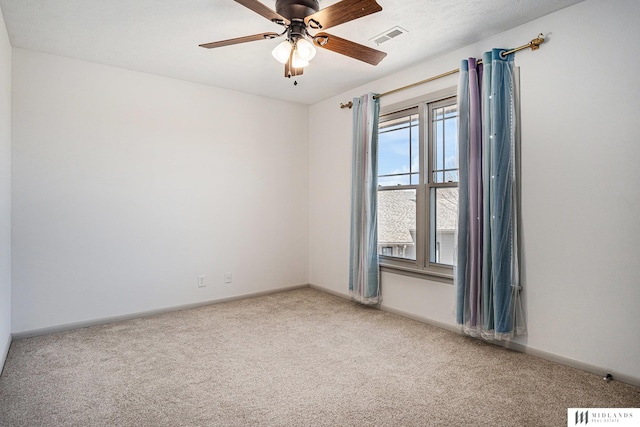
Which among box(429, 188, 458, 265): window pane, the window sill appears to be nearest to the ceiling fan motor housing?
box(429, 188, 458, 265): window pane

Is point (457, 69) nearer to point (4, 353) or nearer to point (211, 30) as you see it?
point (211, 30)

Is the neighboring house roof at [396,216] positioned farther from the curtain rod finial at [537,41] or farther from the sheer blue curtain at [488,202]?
the curtain rod finial at [537,41]

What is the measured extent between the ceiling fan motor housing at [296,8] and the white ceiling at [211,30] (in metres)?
0.27

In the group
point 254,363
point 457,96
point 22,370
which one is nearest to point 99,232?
point 22,370

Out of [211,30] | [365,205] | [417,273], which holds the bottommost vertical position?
[417,273]

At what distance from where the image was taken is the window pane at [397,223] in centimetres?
387

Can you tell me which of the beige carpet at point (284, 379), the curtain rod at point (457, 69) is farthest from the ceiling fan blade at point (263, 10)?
the beige carpet at point (284, 379)

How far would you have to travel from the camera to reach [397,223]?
4043mm

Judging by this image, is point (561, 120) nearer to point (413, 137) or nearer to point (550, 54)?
point (550, 54)

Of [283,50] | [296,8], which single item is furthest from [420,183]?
[296,8]

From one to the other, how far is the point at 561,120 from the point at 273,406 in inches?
110

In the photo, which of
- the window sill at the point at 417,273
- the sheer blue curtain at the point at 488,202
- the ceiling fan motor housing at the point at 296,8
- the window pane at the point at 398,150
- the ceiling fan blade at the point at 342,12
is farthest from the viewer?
the window pane at the point at 398,150

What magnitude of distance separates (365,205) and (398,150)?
0.72 meters

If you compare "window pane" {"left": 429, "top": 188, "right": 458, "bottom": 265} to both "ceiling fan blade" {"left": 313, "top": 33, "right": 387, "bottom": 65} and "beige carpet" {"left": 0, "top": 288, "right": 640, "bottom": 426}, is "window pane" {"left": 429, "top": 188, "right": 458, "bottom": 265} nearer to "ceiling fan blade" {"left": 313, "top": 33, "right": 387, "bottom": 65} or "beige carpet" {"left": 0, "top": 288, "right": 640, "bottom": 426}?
"beige carpet" {"left": 0, "top": 288, "right": 640, "bottom": 426}
